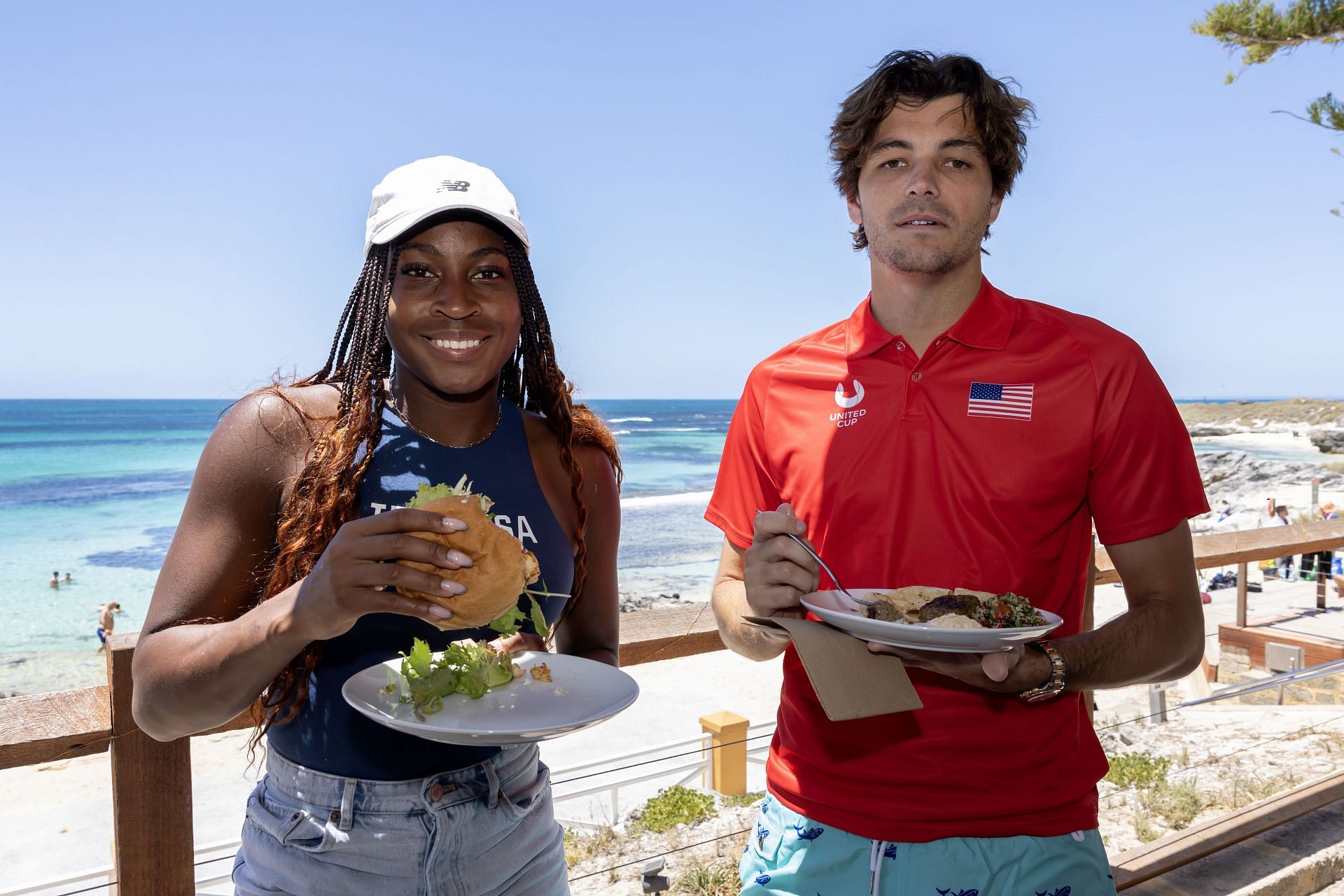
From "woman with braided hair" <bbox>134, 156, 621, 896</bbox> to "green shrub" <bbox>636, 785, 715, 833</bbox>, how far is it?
2.57 meters

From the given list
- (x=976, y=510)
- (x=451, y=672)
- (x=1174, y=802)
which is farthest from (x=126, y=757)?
(x=1174, y=802)

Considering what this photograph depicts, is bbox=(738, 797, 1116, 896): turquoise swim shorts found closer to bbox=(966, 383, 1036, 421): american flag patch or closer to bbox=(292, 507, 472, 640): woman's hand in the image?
bbox=(966, 383, 1036, 421): american flag patch

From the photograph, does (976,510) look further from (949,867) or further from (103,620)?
(103,620)

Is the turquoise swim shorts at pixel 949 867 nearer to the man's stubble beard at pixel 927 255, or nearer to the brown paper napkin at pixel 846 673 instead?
the brown paper napkin at pixel 846 673

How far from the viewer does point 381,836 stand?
151 centimetres

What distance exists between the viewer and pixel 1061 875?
5.60ft

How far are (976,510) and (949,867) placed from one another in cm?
73

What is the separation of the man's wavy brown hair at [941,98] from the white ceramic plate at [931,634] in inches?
48.0

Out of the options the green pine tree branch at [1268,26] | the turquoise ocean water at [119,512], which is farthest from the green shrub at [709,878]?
the turquoise ocean water at [119,512]

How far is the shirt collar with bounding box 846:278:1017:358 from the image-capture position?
1.98 m

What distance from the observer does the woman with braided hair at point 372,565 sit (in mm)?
1465

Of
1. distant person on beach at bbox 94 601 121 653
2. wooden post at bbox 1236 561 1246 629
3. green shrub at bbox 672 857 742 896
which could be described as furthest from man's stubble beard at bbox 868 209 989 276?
distant person on beach at bbox 94 601 121 653

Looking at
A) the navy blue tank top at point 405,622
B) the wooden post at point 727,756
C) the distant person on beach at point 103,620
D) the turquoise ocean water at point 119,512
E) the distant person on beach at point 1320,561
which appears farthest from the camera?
the turquoise ocean water at point 119,512

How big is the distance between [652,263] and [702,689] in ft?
273
